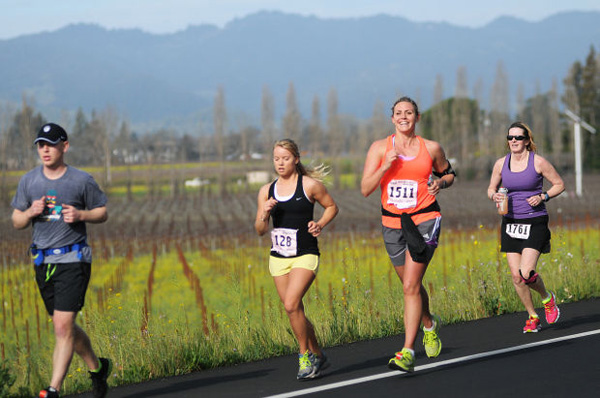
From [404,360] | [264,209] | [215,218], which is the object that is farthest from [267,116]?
[404,360]

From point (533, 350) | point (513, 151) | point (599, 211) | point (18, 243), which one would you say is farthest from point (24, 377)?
point (599, 211)

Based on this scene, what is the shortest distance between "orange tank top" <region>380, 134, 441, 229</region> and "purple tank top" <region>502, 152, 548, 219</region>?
2.04 m

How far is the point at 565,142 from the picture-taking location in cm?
11719

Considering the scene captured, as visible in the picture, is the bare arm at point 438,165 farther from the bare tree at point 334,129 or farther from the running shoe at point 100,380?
the bare tree at point 334,129

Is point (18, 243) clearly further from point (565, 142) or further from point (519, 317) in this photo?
point (565, 142)

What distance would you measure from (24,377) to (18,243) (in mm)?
34676

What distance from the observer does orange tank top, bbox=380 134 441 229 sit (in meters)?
8.63

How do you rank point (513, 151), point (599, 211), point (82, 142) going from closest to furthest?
point (513, 151)
point (599, 211)
point (82, 142)

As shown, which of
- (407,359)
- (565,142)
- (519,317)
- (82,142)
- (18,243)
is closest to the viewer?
(407,359)

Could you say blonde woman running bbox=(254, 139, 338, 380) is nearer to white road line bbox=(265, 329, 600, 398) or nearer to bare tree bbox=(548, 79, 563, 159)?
white road line bbox=(265, 329, 600, 398)

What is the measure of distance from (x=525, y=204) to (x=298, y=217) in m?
3.01

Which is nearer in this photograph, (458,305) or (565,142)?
(458,305)

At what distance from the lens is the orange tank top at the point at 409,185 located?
8633 mm

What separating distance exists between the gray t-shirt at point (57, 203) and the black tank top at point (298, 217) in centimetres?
155
